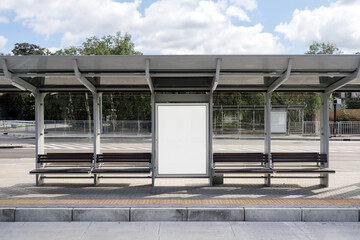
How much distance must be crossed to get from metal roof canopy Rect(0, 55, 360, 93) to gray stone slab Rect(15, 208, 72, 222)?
2873 mm

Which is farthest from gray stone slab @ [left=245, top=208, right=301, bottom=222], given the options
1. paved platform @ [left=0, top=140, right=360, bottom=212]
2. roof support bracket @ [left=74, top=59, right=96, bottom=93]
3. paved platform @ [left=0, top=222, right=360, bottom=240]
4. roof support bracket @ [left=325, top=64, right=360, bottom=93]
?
roof support bracket @ [left=74, top=59, right=96, bottom=93]

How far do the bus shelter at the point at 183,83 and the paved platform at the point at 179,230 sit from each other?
7.44 feet

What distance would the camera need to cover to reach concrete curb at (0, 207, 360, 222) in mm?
6117

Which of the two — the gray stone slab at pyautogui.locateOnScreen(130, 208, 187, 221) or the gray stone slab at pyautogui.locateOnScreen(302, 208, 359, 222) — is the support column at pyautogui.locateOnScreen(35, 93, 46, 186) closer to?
the gray stone slab at pyautogui.locateOnScreen(130, 208, 187, 221)

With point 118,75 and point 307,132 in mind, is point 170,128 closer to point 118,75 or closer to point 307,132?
point 118,75

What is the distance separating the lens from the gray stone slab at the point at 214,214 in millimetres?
6117

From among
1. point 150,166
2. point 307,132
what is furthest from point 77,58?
point 307,132

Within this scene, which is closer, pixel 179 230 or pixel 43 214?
pixel 179 230

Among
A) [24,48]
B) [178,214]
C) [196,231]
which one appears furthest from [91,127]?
[24,48]

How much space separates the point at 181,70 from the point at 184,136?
1.75m

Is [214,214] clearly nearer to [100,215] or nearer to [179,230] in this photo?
[179,230]

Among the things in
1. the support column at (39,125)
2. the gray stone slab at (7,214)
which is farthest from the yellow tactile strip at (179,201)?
the support column at (39,125)

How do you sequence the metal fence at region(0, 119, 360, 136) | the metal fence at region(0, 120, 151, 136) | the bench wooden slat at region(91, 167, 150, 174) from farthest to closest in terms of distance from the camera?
the metal fence at region(0, 120, 151, 136)
the metal fence at region(0, 119, 360, 136)
the bench wooden slat at region(91, 167, 150, 174)

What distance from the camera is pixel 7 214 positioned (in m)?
6.14
